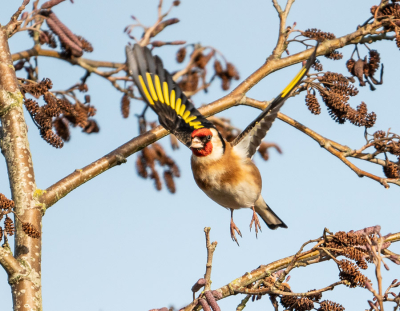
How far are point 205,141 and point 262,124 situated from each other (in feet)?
1.82

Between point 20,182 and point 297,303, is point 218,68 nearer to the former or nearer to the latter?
point 20,182

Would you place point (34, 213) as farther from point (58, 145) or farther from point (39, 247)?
point (58, 145)

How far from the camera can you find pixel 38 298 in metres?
3.33

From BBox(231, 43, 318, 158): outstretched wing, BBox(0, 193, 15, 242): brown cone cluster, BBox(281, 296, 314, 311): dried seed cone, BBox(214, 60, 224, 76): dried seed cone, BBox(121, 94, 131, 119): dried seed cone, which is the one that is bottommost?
BBox(281, 296, 314, 311): dried seed cone

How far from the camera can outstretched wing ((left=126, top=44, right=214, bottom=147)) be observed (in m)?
4.40

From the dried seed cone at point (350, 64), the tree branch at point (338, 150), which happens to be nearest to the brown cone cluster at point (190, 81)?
the tree branch at point (338, 150)

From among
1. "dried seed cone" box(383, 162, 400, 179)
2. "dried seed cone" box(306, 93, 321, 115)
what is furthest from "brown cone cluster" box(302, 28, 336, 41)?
"dried seed cone" box(383, 162, 400, 179)

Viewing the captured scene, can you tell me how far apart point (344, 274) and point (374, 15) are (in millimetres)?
2203

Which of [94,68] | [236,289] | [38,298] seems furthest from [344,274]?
[94,68]

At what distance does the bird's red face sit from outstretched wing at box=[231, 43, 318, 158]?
0.78 feet

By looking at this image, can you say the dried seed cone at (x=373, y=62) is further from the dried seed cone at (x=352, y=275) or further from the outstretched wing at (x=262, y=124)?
the dried seed cone at (x=352, y=275)

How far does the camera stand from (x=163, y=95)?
4660 mm

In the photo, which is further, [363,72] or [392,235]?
[363,72]

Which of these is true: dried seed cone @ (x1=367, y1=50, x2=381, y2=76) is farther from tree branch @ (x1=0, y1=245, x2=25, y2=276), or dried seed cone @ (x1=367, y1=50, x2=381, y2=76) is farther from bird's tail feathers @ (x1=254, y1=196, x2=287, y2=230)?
tree branch @ (x1=0, y1=245, x2=25, y2=276)
